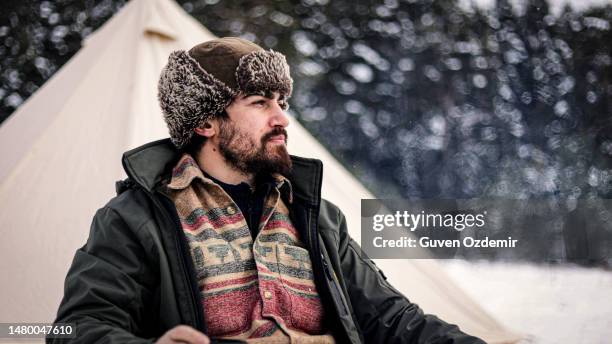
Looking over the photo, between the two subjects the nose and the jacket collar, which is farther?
the nose

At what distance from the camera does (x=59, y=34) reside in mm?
3314

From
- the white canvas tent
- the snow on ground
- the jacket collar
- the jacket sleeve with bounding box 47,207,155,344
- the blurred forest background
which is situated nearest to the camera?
the jacket sleeve with bounding box 47,207,155,344

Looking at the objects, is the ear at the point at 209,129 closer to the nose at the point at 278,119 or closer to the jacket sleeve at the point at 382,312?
the nose at the point at 278,119

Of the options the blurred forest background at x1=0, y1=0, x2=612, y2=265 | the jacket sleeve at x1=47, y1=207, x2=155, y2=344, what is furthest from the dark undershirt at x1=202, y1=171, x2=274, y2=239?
the blurred forest background at x1=0, y1=0, x2=612, y2=265

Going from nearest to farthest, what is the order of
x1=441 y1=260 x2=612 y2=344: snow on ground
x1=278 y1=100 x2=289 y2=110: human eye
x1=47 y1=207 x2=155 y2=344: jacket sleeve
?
1. x1=47 y1=207 x2=155 y2=344: jacket sleeve
2. x1=278 y1=100 x2=289 y2=110: human eye
3. x1=441 y1=260 x2=612 y2=344: snow on ground

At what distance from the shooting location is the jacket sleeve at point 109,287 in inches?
45.4

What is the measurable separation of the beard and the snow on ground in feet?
4.49

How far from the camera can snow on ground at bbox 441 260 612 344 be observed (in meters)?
2.62

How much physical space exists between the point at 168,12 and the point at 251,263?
5.37 feet

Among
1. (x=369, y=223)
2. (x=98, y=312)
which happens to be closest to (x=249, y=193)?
(x=98, y=312)

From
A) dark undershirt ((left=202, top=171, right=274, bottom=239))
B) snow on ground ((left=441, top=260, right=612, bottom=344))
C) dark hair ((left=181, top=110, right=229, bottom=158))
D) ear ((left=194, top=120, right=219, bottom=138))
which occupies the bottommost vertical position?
snow on ground ((left=441, top=260, right=612, bottom=344))

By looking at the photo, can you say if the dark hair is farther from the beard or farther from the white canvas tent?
the white canvas tent

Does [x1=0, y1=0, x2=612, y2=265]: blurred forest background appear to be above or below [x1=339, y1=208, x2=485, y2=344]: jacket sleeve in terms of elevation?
above

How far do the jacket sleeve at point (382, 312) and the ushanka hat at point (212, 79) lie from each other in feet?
1.25
